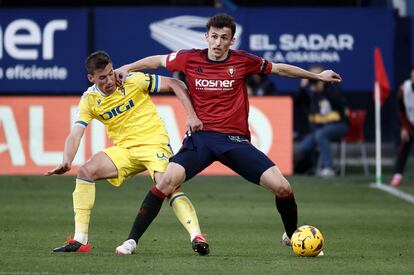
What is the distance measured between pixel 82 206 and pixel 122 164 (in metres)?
0.57

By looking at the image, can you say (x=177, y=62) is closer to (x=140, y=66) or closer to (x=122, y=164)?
(x=140, y=66)

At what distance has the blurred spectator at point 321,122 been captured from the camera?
70.6ft

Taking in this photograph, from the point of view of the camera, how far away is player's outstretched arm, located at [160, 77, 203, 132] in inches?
405

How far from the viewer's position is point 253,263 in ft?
31.7

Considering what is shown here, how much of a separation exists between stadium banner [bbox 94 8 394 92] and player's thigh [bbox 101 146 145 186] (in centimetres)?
1190

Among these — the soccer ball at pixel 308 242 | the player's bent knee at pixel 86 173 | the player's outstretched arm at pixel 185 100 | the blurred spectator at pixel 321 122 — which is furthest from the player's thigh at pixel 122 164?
the blurred spectator at pixel 321 122

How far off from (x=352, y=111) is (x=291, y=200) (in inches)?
532

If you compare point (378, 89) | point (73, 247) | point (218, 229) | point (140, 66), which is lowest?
point (378, 89)

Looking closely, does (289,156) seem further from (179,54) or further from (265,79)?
(179,54)

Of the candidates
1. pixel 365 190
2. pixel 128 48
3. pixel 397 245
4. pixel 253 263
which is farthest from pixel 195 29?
pixel 253 263

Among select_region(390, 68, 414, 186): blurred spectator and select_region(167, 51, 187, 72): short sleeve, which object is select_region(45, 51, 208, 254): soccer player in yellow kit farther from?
select_region(390, 68, 414, 186): blurred spectator

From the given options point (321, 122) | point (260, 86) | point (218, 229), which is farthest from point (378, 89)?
point (218, 229)

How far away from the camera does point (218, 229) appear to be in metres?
12.9

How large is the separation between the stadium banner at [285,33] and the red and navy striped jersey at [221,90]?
12.0m
